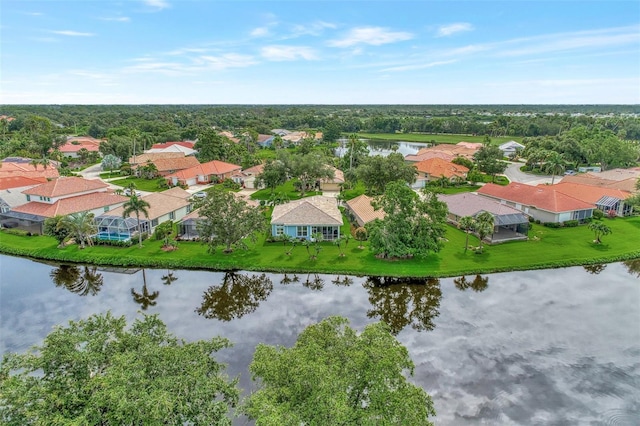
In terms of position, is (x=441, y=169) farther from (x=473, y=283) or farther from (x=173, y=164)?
(x=173, y=164)

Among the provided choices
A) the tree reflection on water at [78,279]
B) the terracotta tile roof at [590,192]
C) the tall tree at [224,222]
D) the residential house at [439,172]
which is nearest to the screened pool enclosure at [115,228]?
the tree reflection on water at [78,279]

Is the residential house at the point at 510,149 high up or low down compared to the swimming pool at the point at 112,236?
up

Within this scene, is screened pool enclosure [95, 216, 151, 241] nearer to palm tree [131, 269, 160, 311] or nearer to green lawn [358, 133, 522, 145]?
palm tree [131, 269, 160, 311]

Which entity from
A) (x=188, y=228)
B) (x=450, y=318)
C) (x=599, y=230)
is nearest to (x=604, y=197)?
(x=599, y=230)

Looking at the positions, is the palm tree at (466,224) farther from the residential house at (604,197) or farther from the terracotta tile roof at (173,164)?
the terracotta tile roof at (173,164)

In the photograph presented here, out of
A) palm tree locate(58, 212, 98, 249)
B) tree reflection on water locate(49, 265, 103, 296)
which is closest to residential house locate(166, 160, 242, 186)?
palm tree locate(58, 212, 98, 249)

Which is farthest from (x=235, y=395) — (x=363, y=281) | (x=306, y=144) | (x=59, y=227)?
(x=306, y=144)

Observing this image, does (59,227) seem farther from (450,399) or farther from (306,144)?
(306,144)
